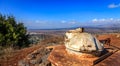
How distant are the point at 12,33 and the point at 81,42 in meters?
11.5

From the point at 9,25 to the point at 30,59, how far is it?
33.6 ft

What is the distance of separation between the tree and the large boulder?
10063 millimetres

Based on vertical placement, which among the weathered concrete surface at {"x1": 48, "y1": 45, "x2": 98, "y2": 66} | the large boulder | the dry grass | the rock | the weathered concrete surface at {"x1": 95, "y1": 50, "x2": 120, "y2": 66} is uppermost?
the large boulder

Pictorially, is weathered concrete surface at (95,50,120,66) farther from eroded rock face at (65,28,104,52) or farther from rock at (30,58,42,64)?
rock at (30,58,42,64)

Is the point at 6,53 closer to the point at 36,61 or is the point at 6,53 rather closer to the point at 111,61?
the point at 36,61

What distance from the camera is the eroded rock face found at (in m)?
3.96

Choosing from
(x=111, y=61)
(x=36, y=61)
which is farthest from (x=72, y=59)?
(x=36, y=61)

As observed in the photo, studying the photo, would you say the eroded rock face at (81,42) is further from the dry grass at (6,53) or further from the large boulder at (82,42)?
the dry grass at (6,53)

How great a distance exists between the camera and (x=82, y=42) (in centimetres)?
406

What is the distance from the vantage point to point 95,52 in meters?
3.95

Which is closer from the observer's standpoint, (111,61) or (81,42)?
(111,61)

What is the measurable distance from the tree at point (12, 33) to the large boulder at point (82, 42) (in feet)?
33.0

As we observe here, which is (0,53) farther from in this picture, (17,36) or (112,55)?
(17,36)

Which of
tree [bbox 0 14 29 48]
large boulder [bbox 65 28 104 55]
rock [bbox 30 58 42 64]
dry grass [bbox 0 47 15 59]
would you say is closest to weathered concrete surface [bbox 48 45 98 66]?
large boulder [bbox 65 28 104 55]
